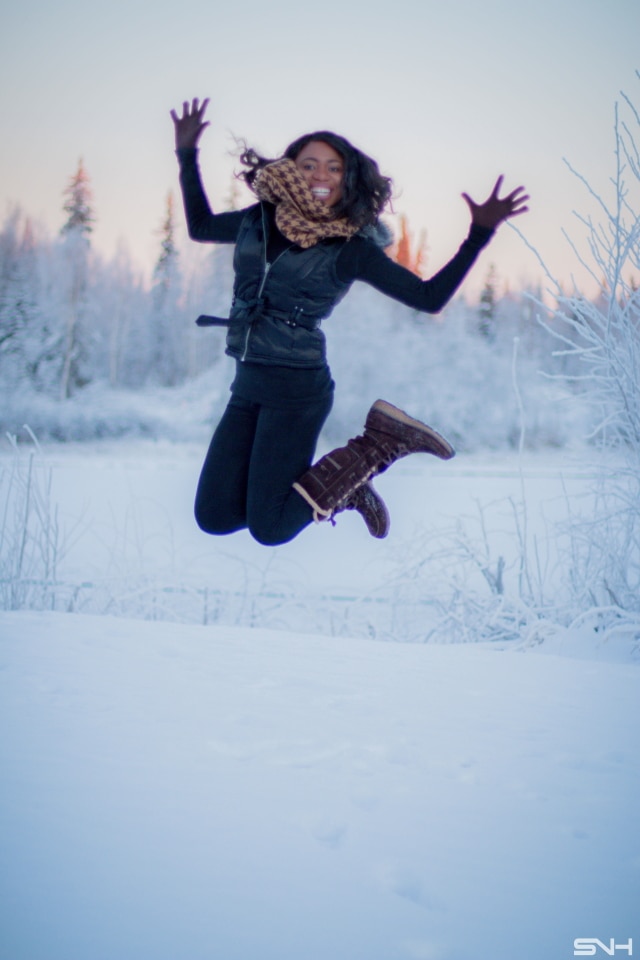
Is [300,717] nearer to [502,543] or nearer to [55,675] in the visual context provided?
[55,675]

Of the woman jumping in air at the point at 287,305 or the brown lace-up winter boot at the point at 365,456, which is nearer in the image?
the woman jumping in air at the point at 287,305

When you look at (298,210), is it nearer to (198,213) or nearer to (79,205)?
(198,213)

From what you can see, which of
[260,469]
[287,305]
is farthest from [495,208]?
[260,469]

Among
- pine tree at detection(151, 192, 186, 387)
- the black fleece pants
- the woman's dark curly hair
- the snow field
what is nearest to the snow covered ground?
the snow field

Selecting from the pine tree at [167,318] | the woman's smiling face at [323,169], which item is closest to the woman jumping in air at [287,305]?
the woman's smiling face at [323,169]

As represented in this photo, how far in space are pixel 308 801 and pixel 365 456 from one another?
1.39m

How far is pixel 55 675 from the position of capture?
6.86ft

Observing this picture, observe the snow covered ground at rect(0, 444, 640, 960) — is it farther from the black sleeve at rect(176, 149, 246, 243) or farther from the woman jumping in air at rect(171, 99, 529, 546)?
the black sleeve at rect(176, 149, 246, 243)

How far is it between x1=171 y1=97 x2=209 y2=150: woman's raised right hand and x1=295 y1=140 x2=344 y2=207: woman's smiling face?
364 mm

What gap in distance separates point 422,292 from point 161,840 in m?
1.59

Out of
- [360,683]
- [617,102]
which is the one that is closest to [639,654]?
[360,683]

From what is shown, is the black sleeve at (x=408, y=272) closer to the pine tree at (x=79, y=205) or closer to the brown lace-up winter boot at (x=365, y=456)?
the brown lace-up winter boot at (x=365, y=456)

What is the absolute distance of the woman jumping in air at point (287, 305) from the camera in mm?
2199

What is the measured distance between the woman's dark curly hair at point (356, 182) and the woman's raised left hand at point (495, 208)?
0.37m
